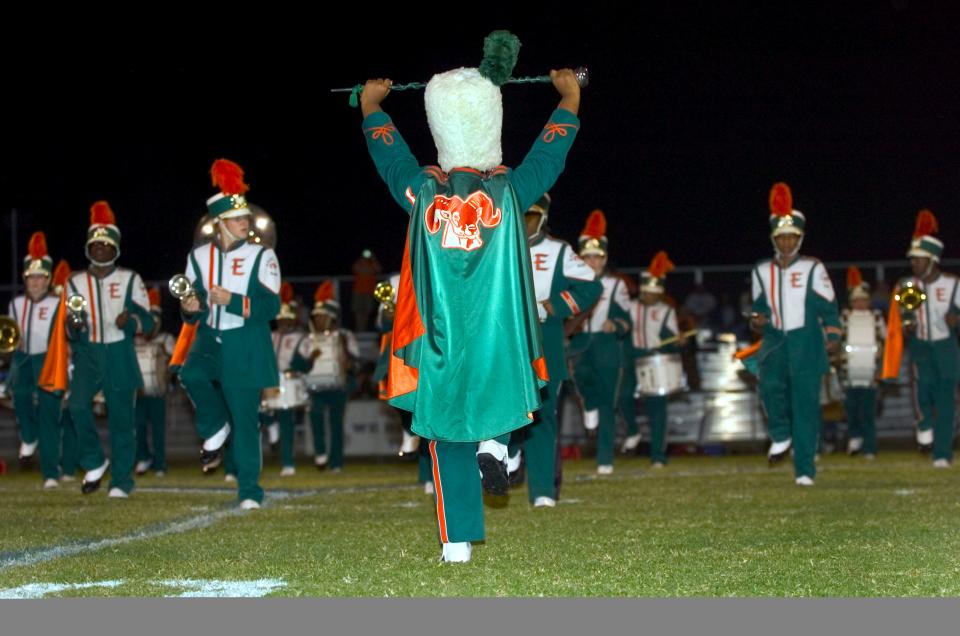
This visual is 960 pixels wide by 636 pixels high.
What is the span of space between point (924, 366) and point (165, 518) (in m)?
8.86

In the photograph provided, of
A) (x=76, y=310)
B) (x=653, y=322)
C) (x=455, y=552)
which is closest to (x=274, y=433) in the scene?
(x=653, y=322)

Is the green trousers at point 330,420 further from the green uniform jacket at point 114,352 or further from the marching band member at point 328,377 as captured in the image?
the green uniform jacket at point 114,352

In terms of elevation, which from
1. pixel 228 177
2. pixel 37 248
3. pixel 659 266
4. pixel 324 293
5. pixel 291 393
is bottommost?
pixel 291 393

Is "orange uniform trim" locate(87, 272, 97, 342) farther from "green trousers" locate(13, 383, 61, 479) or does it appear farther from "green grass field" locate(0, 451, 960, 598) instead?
"green trousers" locate(13, 383, 61, 479)

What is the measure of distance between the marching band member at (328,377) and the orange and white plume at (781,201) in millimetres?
6775

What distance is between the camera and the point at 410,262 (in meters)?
6.57

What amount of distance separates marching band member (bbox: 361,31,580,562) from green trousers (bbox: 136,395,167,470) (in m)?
11.4

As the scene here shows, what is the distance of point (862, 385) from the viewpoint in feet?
60.8

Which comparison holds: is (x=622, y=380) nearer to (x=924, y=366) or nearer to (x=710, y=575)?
(x=924, y=366)

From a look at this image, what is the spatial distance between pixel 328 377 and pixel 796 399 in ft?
24.7

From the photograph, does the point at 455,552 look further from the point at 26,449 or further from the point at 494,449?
the point at 26,449

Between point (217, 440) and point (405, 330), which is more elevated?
point (405, 330)

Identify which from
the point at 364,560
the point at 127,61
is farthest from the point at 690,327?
the point at 364,560

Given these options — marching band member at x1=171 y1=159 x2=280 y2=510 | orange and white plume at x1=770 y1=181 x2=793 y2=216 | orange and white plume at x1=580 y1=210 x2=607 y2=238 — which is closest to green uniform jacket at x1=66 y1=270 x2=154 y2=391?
marching band member at x1=171 y1=159 x2=280 y2=510
